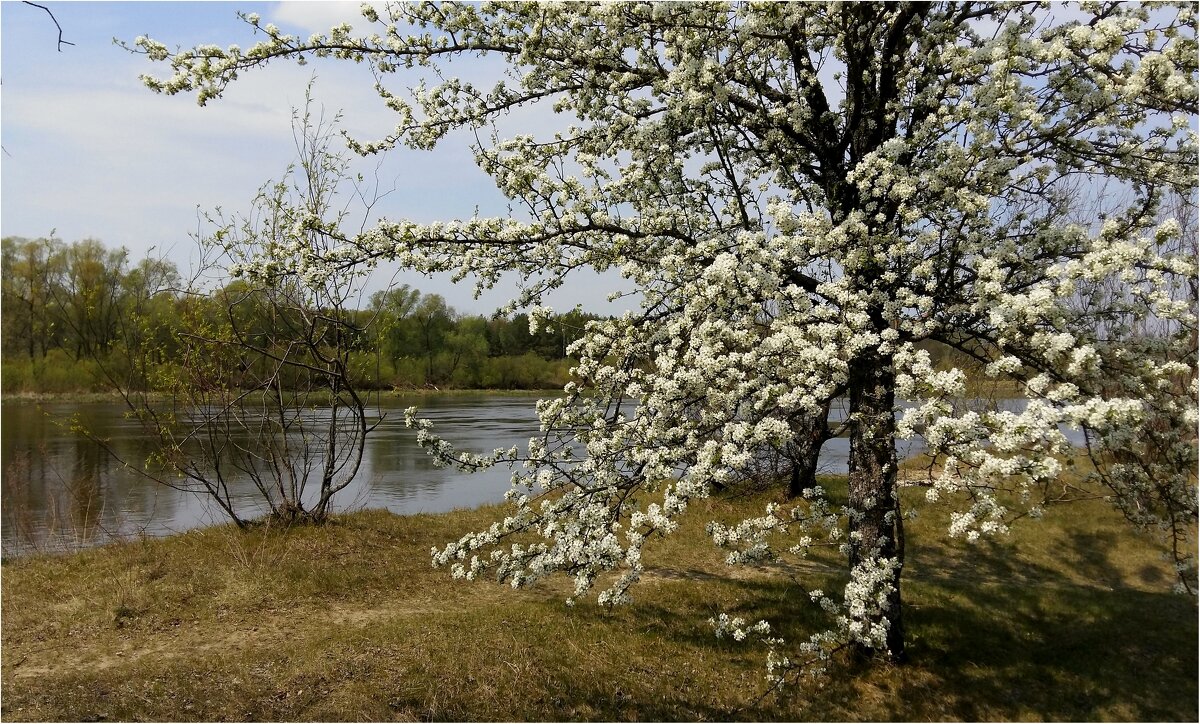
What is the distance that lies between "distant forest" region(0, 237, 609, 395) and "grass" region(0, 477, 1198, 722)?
120 inches

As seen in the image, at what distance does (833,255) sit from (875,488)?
2191 millimetres

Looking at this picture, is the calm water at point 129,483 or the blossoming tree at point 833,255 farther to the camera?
the calm water at point 129,483

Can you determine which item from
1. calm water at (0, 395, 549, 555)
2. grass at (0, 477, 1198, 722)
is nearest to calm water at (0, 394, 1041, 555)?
calm water at (0, 395, 549, 555)

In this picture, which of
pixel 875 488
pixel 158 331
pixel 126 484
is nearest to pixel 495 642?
pixel 875 488

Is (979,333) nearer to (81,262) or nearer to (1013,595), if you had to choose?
(1013,595)

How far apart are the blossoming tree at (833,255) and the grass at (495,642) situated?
3.12 feet

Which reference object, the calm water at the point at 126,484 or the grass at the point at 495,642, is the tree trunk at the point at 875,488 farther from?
the calm water at the point at 126,484

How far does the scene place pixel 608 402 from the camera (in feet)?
23.9

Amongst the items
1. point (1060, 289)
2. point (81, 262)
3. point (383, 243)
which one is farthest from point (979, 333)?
point (81, 262)

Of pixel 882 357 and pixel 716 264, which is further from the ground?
pixel 716 264

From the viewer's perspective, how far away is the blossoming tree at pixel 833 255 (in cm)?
477

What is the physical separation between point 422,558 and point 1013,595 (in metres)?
7.94

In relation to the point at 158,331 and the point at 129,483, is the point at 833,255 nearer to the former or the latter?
the point at 158,331

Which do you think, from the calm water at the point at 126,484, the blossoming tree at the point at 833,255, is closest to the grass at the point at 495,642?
the blossoming tree at the point at 833,255
